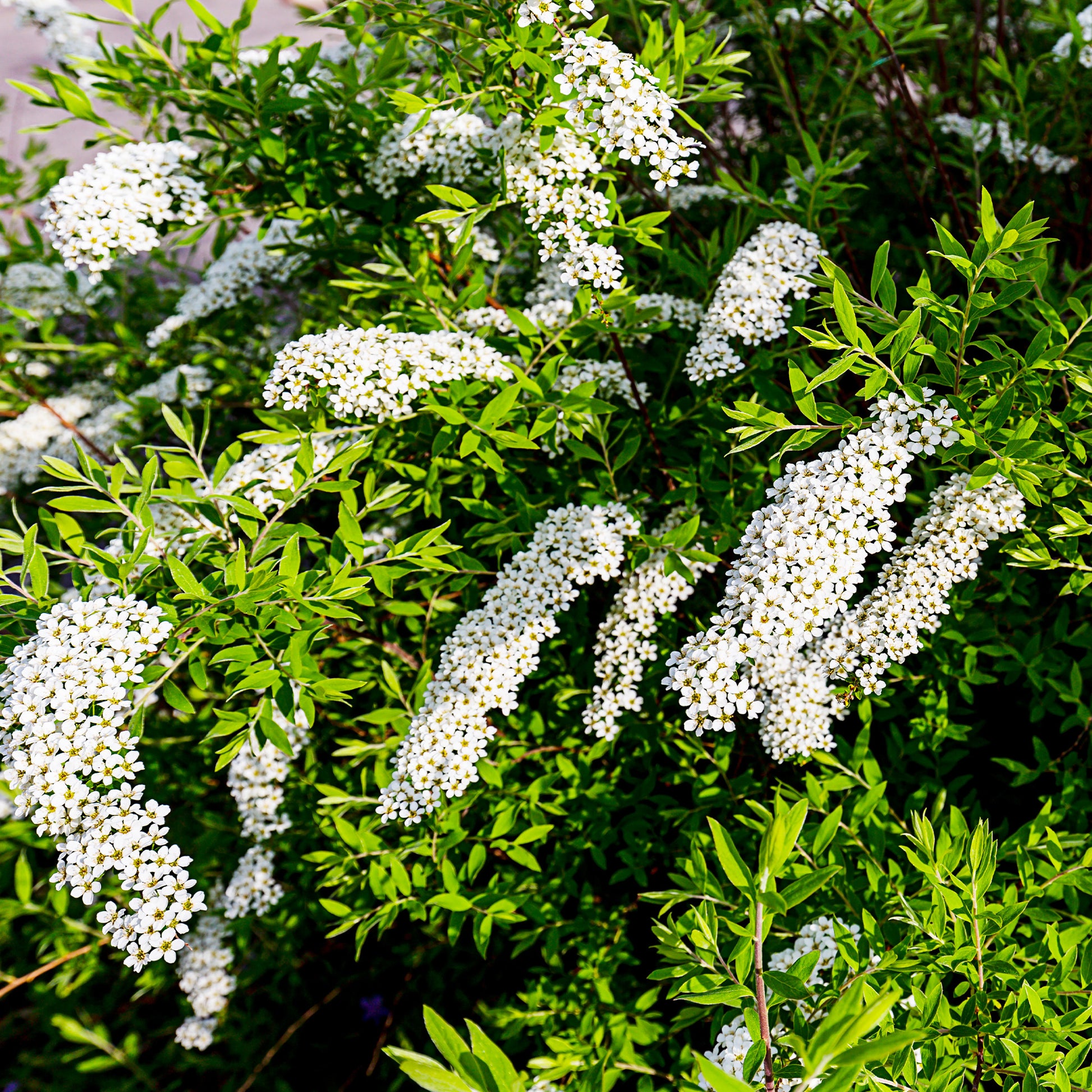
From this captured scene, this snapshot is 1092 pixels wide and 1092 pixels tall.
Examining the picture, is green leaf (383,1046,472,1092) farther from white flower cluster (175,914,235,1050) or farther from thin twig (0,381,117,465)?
thin twig (0,381,117,465)

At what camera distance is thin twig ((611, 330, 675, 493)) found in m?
2.04

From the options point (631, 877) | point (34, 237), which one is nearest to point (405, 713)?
point (631, 877)

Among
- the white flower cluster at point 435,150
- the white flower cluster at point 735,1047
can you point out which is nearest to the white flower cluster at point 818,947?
the white flower cluster at point 735,1047

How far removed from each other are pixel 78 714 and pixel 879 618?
1.43 meters

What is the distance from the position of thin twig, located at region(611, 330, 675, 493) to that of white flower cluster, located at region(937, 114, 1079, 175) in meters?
1.45

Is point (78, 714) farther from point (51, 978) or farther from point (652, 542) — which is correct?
point (51, 978)

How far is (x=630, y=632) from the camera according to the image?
1938mm

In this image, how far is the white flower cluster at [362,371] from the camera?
5.91ft

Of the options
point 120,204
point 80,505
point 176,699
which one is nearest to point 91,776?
point 176,699

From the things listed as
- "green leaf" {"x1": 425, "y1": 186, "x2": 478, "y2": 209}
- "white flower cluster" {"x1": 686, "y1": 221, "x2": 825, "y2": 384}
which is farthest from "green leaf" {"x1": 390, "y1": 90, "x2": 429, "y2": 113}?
"white flower cluster" {"x1": 686, "y1": 221, "x2": 825, "y2": 384}

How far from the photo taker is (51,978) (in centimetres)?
299

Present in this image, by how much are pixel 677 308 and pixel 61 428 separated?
2.25 m

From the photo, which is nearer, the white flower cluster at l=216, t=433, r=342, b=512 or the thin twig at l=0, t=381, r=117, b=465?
the white flower cluster at l=216, t=433, r=342, b=512

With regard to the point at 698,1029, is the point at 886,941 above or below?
above
